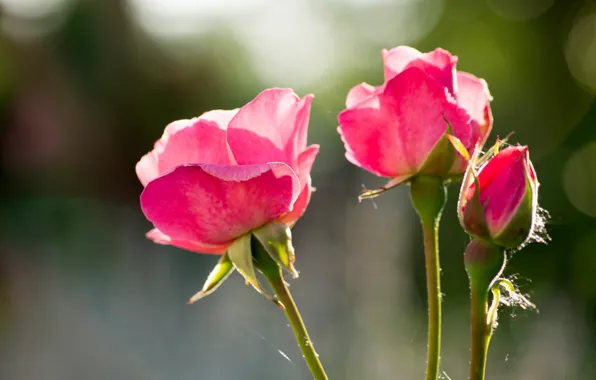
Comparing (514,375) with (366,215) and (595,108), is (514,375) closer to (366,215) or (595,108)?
(366,215)

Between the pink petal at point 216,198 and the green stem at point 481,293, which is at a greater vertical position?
the pink petal at point 216,198

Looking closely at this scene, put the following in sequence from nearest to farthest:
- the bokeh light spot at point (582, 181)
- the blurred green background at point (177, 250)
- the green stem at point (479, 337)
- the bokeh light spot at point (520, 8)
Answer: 1. the green stem at point (479, 337)
2. the blurred green background at point (177, 250)
3. the bokeh light spot at point (582, 181)
4. the bokeh light spot at point (520, 8)

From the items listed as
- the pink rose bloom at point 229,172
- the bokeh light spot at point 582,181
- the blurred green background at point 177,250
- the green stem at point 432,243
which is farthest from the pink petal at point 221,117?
the bokeh light spot at point 582,181

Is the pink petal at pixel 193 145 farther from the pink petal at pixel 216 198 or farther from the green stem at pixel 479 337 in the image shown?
the green stem at pixel 479 337

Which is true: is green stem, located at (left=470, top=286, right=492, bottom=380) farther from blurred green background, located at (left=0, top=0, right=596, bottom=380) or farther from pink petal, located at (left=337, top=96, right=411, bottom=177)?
blurred green background, located at (left=0, top=0, right=596, bottom=380)

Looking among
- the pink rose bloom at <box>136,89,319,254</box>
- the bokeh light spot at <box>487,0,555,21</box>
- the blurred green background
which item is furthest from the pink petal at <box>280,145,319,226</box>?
the bokeh light spot at <box>487,0,555,21</box>
